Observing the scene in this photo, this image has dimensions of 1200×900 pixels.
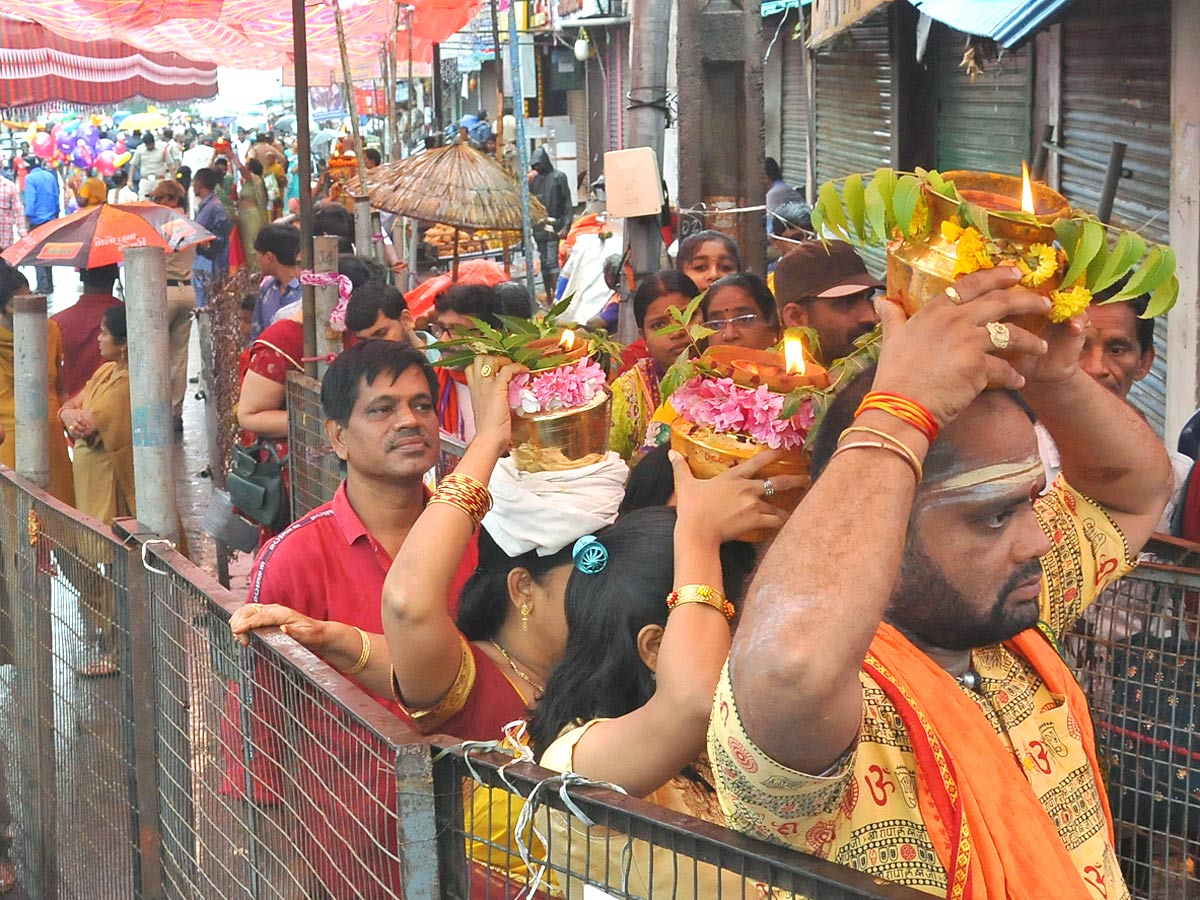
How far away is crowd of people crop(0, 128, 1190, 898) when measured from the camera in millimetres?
1763

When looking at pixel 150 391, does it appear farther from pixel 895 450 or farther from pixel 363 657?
pixel 895 450

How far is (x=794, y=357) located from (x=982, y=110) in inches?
348

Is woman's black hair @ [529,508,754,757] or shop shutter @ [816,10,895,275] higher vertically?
shop shutter @ [816,10,895,275]

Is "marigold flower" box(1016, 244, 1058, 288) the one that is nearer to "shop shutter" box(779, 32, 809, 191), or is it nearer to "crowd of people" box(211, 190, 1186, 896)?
"crowd of people" box(211, 190, 1186, 896)

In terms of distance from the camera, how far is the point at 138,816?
3.67 m

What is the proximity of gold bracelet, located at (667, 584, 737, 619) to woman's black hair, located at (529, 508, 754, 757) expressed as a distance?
18cm

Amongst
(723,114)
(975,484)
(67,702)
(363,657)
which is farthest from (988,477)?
(723,114)

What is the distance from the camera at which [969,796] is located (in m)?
1.94

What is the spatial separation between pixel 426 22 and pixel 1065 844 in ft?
38.8

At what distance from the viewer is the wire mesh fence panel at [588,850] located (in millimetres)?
1741

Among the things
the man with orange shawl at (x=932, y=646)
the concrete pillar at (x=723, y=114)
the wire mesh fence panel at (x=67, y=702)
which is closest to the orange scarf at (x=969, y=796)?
the man with orange shawl at (x=932, y=646)

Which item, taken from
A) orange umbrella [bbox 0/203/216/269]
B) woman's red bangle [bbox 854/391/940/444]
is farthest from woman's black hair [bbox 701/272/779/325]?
orange umbrella [bbox 0/203/216/269]

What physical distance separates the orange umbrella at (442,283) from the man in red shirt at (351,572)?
4751 mm

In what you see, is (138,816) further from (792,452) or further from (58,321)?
(58,321)
